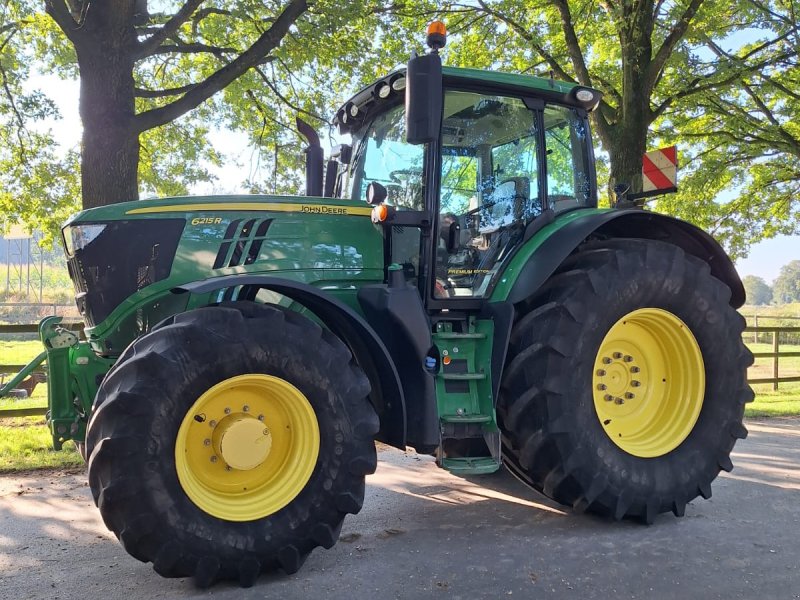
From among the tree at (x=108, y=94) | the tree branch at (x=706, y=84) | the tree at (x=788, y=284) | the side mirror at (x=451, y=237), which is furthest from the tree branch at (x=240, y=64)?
the tree at (x=788, y=284)

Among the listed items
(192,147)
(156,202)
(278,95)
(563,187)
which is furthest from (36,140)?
(563,187)

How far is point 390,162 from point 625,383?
2054 mm

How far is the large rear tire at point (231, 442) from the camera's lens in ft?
8.73

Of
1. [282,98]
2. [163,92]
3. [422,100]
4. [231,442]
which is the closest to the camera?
[231,442]

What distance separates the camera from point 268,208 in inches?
142

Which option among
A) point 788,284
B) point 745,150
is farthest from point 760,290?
point 745,150

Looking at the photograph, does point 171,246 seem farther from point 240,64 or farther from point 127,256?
point 240,64

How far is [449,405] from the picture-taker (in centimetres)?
360

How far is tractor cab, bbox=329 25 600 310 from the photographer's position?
3.87 m

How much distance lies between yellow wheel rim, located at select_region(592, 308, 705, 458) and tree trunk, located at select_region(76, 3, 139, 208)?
5410mm

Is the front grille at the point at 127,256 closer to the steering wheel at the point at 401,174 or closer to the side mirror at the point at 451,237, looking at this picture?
the steering wheel at the point at 401,174

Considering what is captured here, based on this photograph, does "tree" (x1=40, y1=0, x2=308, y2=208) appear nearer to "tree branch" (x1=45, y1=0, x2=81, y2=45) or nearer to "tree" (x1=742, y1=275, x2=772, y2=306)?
"tree branch" (x1=45, y1=0, x2=81, y2=45)

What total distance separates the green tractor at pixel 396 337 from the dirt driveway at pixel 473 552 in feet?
0.71

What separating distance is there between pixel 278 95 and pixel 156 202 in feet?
24.1
